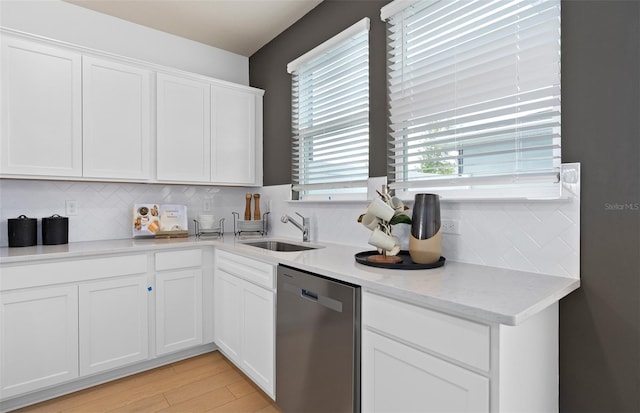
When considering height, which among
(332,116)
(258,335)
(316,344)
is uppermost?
(332,116)

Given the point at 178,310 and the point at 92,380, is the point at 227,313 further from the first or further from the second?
the point at 92,380

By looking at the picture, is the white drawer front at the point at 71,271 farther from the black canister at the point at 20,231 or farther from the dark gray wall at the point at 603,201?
the dark gray wall at the point at 603,201

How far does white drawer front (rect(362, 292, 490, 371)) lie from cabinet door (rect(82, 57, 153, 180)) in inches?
85.5

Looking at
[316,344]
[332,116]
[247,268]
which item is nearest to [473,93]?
[332,116]

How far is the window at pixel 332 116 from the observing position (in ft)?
7.67

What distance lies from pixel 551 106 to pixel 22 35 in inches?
121

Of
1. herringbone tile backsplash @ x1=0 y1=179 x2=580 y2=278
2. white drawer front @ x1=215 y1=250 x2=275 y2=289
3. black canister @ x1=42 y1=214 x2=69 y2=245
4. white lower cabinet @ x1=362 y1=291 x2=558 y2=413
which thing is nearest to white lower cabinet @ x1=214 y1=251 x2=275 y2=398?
white drawer front @ x1=215 y1=250 x2=275 y2=289

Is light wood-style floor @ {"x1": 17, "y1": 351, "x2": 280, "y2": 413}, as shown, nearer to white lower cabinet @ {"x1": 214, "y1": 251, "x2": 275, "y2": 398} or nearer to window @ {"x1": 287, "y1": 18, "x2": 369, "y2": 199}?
white lower cabinet @ {"x1": 214, "y1": 251, "x2": 275, "y2": 398}

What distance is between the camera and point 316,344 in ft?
5.33

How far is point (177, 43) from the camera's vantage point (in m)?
3.18

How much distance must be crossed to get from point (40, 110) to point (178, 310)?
1.66 m

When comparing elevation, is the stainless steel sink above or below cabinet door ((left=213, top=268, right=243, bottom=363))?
above

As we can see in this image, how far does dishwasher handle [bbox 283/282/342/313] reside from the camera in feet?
4.94

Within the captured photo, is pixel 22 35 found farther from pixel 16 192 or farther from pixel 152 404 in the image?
pixel 152 404
